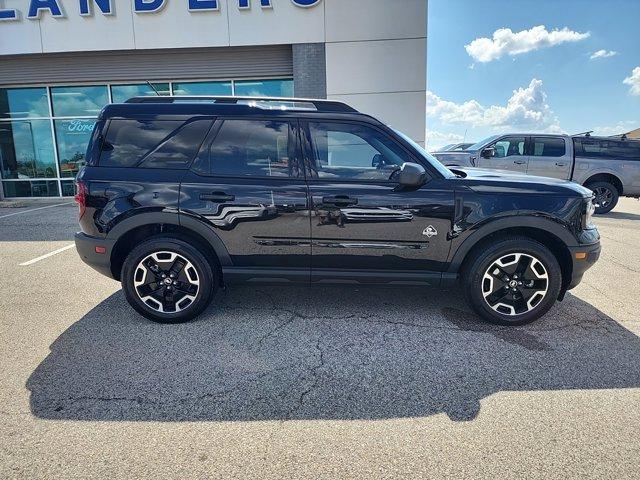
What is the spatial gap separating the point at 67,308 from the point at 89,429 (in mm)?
2227

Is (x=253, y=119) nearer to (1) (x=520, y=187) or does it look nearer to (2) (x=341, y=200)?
(2) (x=341, y=200)

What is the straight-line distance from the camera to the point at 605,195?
1019cm

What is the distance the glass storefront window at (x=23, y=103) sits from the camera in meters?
13.2

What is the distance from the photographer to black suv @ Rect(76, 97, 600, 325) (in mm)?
3373

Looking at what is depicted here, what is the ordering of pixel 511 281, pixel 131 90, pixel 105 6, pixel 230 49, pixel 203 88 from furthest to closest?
pixel 131 90 < pixel 203 88 < pixel 230 49 < pixel 105 6 < pixel 511 281

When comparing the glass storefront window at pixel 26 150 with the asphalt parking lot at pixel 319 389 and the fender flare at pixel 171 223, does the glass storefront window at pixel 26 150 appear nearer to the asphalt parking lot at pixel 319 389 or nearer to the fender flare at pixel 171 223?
the asphalt parking lot at pixel 319 389

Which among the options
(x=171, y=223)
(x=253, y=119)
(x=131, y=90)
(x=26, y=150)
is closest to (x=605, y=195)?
(x=253, y=119)

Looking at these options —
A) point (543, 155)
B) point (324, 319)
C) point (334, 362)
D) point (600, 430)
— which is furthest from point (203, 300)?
point (543, 155)

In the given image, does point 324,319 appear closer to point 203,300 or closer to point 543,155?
point 203,300

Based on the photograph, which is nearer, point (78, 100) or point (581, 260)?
point (581, 260)

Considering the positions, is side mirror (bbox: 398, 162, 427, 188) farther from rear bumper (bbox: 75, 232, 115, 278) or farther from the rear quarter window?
rear bumper (bbox: 75, 232, 115, 278)

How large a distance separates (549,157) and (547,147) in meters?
0.27

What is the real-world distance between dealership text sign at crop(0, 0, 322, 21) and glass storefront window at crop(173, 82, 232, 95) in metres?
2.07

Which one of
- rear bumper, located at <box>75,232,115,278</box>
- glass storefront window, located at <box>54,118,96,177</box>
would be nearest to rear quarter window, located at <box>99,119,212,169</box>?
rear bumper, located at <box>75,232,115,278</box>
